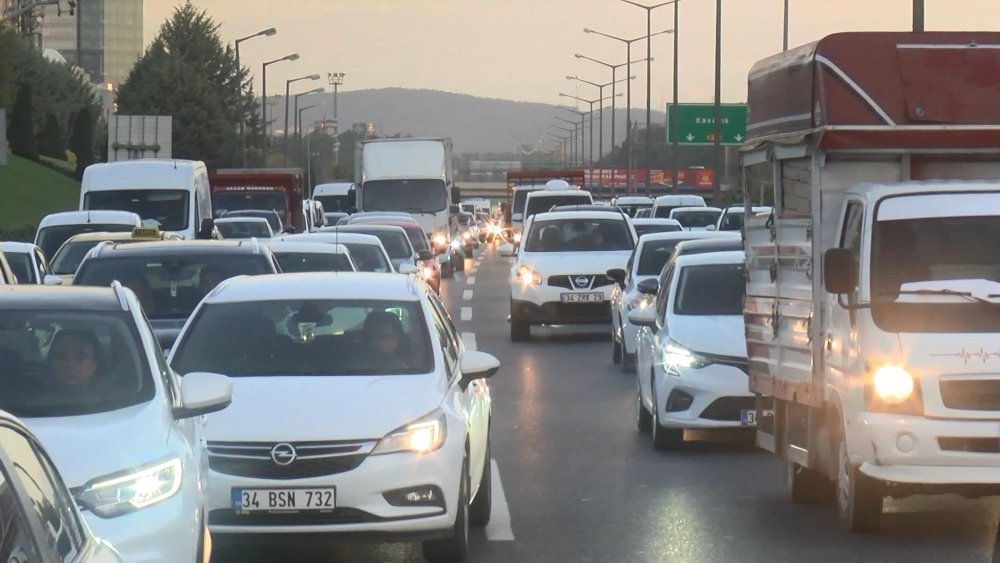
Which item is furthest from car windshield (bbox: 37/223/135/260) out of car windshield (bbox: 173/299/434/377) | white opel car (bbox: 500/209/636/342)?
car windshield (bbox: 173/299/434/377)

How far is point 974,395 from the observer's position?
379 inches

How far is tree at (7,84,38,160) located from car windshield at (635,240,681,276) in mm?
76097

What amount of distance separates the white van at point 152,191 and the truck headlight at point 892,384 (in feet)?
80.1

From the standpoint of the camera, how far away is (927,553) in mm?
9578

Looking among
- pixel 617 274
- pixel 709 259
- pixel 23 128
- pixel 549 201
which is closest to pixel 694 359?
pixel 709 259

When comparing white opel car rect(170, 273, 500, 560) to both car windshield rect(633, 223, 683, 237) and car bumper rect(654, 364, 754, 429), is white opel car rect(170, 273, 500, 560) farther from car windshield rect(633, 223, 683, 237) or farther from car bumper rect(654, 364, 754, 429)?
car windshield rect(633, 223, 683, 237)

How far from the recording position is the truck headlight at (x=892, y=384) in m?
9.66

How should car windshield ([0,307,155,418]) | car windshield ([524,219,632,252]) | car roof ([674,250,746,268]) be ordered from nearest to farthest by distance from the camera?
car windshield ([0,307,155,418]) < car roof ([674,250,746,268]) < car windshield ([524,219,632,252])

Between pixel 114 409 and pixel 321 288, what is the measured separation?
10.2 ft

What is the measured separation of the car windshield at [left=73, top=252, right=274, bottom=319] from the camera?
1452cm

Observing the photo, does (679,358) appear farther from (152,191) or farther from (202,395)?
(152,191)

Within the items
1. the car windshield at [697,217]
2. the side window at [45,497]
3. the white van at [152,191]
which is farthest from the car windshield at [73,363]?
the car windshield at [697,217]

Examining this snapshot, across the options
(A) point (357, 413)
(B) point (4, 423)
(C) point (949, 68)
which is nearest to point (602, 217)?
(C) point (949, 68)

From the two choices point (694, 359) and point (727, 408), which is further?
point (694, 359)
